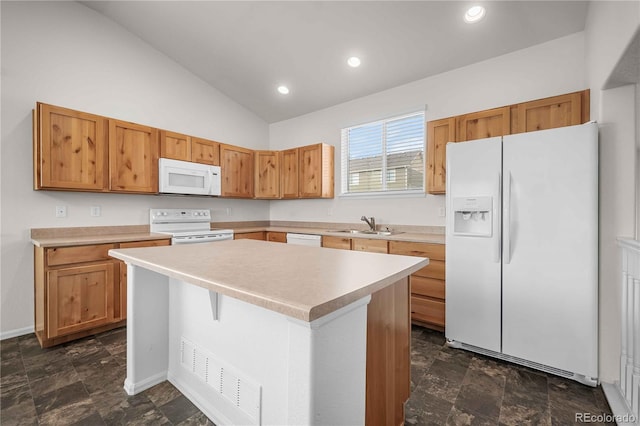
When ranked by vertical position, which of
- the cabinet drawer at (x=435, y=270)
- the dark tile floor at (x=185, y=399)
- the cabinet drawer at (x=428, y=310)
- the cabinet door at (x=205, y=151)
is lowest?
the dark tile floor at (x=185, y=399)

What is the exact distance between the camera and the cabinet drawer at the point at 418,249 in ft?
8.75

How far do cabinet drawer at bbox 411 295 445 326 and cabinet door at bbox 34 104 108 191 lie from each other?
344cm

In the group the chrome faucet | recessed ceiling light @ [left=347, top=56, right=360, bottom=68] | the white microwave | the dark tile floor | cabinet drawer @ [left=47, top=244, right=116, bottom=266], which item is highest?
recessed ceiling light @ [left=347, top=56, right=360, bottom=68]

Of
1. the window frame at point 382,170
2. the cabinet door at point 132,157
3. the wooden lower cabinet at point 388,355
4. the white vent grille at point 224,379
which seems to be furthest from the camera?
the window frame at point 382,170

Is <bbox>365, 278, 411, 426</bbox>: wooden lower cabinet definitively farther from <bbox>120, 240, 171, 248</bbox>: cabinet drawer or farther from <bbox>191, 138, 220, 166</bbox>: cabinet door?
<bbox>191, 138, 220, 166</bbox>: cabinet door

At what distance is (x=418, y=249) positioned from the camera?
2785 mm

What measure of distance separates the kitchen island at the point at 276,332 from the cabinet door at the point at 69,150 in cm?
172

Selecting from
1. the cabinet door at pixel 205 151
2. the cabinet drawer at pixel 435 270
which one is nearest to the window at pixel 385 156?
the cabinet drawer at pixel 435 270

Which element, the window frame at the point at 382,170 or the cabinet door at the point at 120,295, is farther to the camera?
the window frame at the point at 382,170

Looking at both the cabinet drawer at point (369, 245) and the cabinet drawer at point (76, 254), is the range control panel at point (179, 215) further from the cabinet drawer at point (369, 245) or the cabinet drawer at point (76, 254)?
the cabinet drawer at point (369, 245)

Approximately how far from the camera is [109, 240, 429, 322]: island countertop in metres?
0.76

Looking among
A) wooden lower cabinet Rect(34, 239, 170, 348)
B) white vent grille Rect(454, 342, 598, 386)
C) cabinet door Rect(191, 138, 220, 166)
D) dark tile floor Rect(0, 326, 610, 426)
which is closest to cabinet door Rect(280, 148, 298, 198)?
cabinet door Rect(191, 138, 220, 166)

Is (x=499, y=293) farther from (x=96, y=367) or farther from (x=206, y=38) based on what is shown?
(x=206, y=38)

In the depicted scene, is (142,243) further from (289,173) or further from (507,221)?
(507,221)
